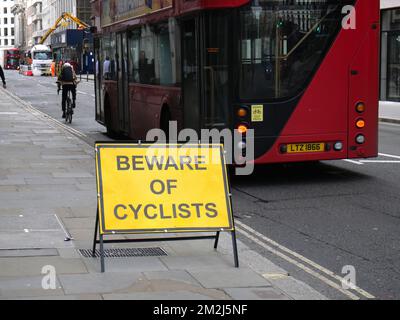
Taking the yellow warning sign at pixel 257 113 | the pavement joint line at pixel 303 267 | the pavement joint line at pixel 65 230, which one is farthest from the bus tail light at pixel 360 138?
the pavement joint line at pixel 65 230

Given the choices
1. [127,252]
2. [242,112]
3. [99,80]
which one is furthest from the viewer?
[99,80]

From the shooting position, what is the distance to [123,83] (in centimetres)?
1664

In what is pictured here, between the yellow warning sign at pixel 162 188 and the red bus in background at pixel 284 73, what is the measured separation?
12.7 feet

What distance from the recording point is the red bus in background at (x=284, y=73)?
35.4ft

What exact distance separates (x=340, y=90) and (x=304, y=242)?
4.07 m

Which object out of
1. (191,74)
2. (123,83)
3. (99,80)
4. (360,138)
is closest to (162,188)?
(191,74)

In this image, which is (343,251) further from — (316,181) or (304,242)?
(316,181)

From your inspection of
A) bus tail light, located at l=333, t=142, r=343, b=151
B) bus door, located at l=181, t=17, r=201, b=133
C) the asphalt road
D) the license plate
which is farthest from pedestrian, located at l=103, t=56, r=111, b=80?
bus tail light, located at l=333, t=142, r=343, b=151

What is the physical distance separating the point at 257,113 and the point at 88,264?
4927mm

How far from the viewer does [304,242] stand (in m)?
7.81

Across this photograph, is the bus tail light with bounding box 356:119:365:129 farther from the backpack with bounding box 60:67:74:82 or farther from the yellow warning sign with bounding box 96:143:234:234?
the backpack with bounding box 60:67:74:82

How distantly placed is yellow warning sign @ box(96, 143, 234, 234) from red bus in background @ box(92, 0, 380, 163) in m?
3.88

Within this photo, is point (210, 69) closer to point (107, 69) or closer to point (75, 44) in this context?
point (107, 69)
